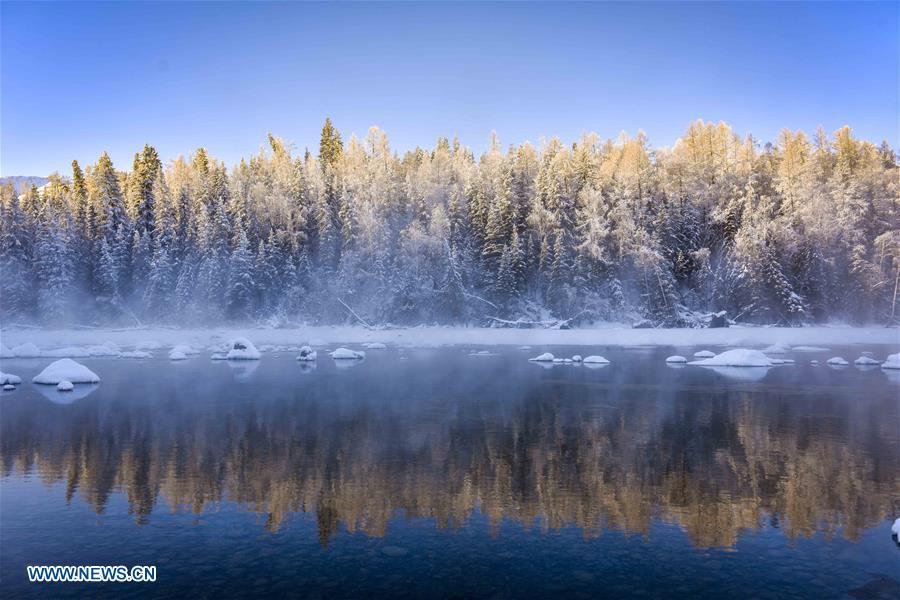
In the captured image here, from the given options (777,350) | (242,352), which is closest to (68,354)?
(242,352)

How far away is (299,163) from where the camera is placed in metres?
77.9

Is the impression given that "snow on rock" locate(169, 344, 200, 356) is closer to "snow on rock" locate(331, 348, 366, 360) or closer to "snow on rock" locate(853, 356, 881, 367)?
"snow on rock" locate(331, 348, 366, 360)

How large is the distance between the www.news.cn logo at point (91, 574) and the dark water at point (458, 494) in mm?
203

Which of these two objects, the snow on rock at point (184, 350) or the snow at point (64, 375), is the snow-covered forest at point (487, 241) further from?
the snow at point (64, 375)

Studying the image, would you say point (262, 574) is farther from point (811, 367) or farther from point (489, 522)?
point (811, 367)

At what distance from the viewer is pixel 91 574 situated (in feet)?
28.3

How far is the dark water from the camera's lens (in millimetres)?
8578

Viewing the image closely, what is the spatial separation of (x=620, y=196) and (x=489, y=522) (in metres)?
64.9

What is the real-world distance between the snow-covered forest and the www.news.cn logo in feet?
187

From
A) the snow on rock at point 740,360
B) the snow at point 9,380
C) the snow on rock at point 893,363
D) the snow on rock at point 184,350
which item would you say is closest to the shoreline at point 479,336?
the snow on rock at point 184,350

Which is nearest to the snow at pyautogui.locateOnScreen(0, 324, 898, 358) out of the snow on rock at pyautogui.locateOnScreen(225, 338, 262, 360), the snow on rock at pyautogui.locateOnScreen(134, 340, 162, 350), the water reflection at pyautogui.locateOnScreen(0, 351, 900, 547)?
the snow on rock at pyautogui.locateOnScreen(134, 340, 162, 350)

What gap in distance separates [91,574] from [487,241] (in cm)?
6306

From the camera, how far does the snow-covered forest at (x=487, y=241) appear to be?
213ft

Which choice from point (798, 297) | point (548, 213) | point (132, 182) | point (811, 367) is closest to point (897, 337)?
point (798, 297)
